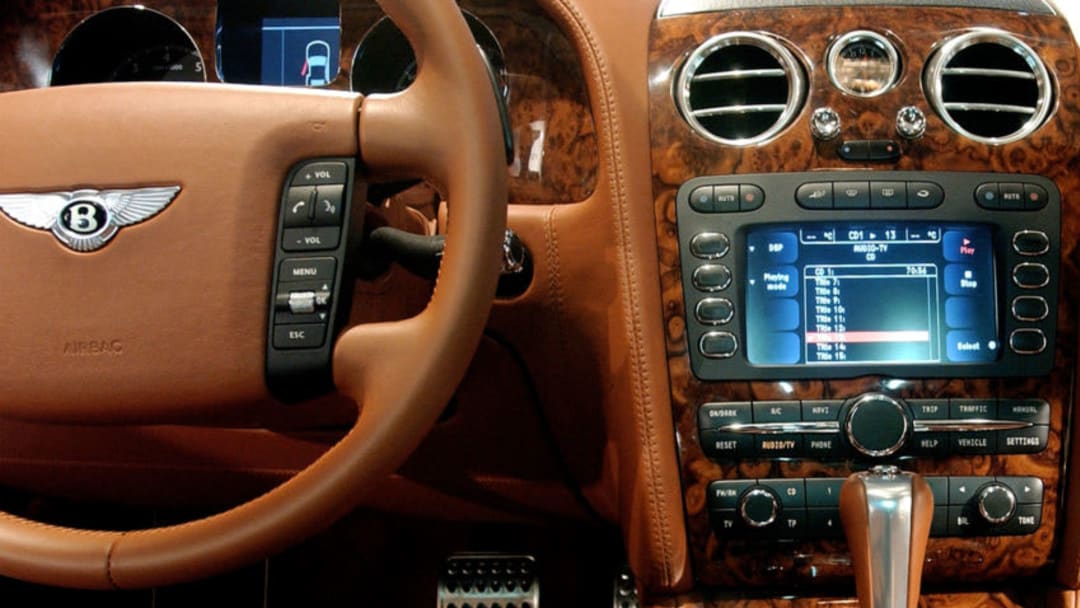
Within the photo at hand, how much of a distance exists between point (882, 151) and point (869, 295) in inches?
5.1

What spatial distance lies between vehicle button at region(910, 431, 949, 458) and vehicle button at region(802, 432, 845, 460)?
63mm

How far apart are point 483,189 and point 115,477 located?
792mm

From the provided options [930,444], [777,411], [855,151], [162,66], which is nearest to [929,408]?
[930,444]

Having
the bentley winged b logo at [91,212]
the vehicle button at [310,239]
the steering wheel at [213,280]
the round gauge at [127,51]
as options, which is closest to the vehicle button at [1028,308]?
the steering wheel at [213,280]

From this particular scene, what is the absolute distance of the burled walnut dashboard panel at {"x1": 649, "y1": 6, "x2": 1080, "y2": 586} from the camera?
913 millimetres

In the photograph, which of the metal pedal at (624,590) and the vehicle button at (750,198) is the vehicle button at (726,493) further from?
the metal pedal at (624,590)

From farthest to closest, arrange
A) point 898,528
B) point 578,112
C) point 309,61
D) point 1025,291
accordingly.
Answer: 1. point 309,61
2. point 578,112
3. point 1025,291
4. point 898,528

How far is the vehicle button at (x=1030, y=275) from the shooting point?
0.92 m

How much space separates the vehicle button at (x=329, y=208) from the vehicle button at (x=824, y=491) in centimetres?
46

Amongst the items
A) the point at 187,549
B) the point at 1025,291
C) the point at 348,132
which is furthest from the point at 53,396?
the point at 1025,291

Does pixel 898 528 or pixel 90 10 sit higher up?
pixel 90 10

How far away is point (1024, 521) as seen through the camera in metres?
0.91

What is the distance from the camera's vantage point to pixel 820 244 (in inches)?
36.4

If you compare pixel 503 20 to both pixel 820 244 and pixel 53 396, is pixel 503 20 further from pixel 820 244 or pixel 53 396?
pixel 53 396
